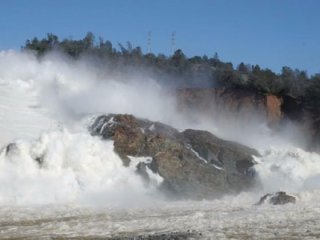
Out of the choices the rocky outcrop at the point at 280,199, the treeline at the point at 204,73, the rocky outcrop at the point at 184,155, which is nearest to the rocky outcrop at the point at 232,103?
the treeline at the point at 204,73

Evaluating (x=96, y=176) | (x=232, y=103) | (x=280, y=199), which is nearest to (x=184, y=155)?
(x=96, y=176)

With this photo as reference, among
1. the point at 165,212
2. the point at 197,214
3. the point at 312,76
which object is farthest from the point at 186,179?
the point at 312,76

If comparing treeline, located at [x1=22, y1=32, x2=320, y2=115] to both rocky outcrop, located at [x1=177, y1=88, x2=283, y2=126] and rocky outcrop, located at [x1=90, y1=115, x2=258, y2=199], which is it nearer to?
rocky outcrop, located at [x1=177, y1=88, x2=283, y2=126]

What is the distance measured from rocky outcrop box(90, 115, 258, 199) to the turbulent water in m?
1.02

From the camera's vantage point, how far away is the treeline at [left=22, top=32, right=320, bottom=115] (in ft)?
226

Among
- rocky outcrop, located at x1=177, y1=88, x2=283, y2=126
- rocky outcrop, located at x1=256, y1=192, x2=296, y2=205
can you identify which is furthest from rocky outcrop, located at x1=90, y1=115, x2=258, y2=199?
rocky outcrop, located at x1=177, y1=88, x2=283, y2=126

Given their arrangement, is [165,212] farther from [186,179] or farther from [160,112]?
[160,112]

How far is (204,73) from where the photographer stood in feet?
252

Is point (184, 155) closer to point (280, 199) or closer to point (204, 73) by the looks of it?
point (280, 199)

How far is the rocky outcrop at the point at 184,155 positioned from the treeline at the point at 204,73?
17642 mm

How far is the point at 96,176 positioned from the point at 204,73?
35542 mm

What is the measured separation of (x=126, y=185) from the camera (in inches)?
1715

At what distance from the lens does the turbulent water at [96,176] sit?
86.7ft

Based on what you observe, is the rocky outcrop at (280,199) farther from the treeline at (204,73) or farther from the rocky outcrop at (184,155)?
the treeline at (204,73)
